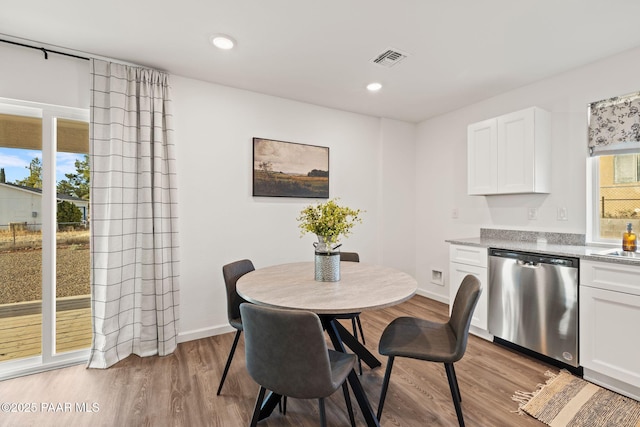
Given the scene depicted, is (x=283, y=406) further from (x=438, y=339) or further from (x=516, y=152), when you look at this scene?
(x=516, y=152)

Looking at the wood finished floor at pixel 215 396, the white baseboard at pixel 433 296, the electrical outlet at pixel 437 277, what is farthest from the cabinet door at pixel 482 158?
the wood finished floor at pixel 215 396

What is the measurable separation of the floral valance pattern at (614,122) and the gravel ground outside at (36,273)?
4.48 meters

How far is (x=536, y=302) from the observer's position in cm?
240

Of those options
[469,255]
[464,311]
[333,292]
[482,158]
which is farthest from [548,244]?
[333,292]

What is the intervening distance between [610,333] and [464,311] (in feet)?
4.25

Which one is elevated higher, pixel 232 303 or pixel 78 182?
pixel 78 182

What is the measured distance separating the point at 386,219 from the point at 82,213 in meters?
Answer: 3.31

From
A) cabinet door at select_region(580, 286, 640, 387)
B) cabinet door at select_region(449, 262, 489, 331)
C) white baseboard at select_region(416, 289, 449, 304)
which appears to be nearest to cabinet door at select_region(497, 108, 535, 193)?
cabinet door at select_region(449, 262, 489, 331)

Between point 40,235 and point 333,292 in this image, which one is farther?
Result: point 40,235

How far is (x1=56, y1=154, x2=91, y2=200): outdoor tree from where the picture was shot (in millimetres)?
2465

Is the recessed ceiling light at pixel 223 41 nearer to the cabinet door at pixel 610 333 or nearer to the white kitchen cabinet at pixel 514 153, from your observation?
the white kitchen cabinet at pixel 514 153

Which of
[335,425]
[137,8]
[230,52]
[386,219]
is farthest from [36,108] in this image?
[386,219]

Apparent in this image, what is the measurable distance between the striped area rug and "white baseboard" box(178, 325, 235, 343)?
2.50 meters

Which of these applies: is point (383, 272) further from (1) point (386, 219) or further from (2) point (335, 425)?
(1) point (386, 219)
